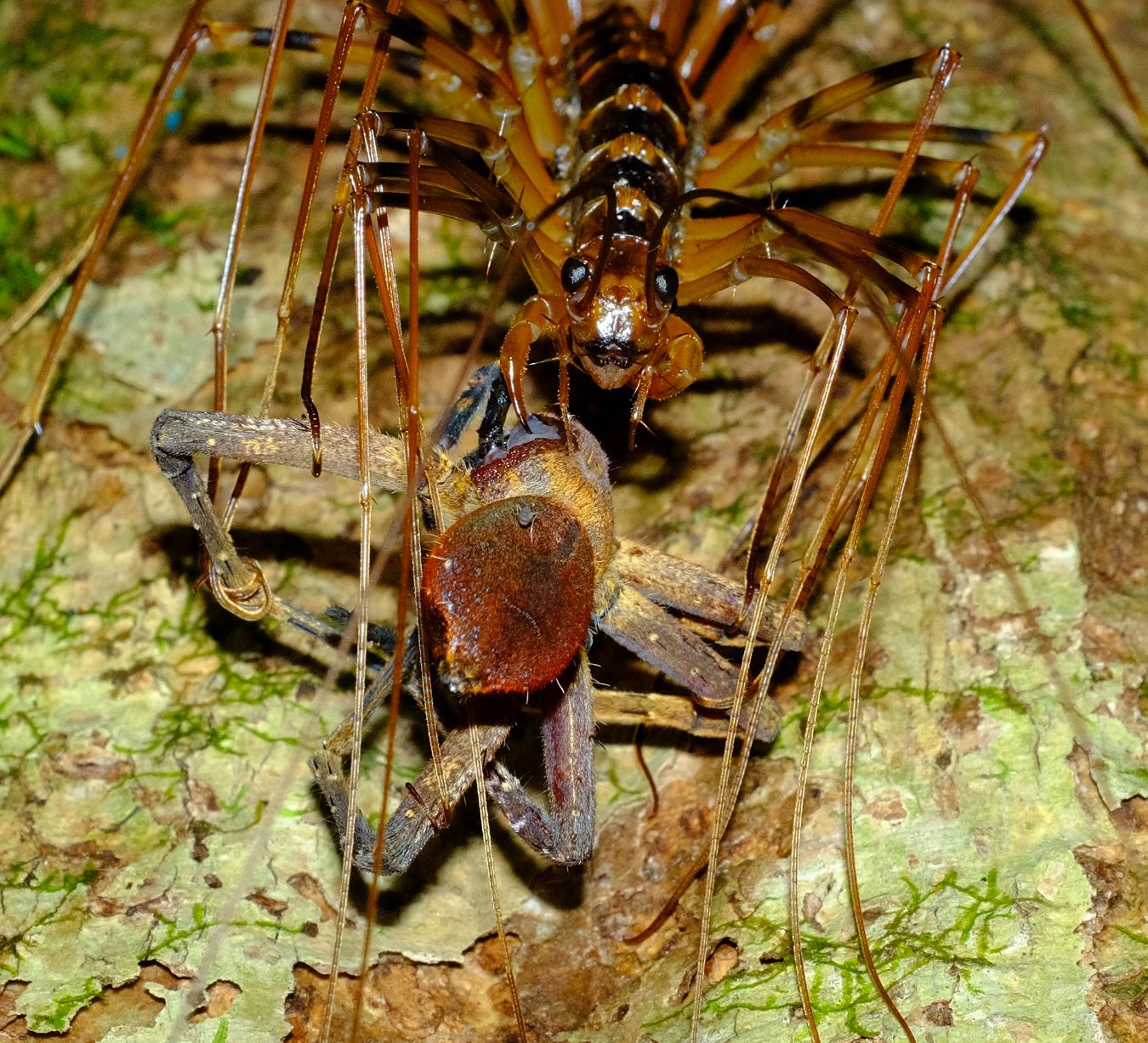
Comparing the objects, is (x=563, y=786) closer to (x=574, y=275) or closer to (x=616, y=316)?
(x=616, y=316)

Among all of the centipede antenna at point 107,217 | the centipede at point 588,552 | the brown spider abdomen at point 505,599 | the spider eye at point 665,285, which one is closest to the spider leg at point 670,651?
the centipede at point 588,552

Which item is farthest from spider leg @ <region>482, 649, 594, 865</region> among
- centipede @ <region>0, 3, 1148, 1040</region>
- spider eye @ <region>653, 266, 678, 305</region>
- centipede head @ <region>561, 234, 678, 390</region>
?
spider eye @ <region>653, 266, 678, 305</region>

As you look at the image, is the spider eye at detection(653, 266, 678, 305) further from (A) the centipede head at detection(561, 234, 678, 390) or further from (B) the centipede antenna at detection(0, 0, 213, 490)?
(B) the centipede antenna at detection(0, 0, 213, 490)

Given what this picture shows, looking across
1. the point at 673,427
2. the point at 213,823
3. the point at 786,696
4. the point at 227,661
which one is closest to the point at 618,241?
the point at 673,427

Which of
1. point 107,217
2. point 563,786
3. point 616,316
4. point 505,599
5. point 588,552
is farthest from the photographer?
point 107,217

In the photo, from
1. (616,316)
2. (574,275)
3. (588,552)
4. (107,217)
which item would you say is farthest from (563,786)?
(107,217)

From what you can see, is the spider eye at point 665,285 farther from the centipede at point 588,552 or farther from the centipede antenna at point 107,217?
the centipede antenna at point 107,217

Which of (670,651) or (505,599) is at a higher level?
(670,651)
